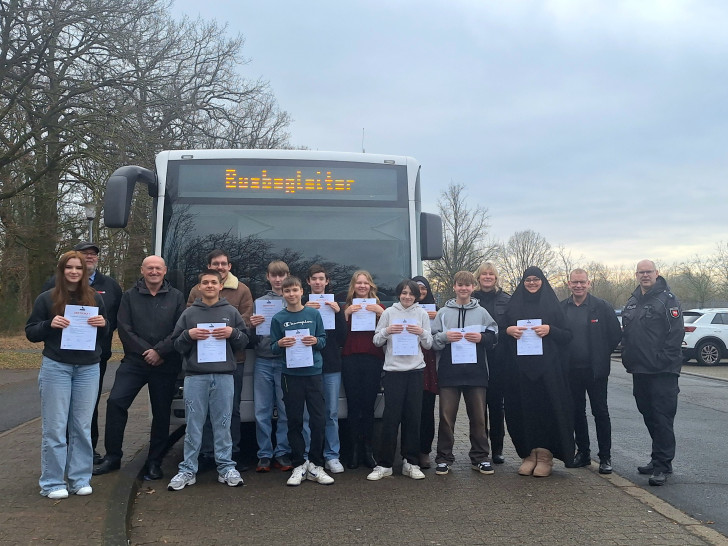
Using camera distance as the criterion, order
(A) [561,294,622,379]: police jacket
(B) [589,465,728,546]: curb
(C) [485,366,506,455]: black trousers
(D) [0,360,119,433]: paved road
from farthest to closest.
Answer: (D) [0,360,119,433]: paved road < (C) [485,366,506,455]: black trousers < (A) [561,294,622,379]: police jacket < (B) [589,465,728,546]: curb

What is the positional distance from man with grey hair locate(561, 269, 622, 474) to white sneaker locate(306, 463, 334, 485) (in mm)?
2418

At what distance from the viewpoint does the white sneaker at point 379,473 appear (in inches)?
256

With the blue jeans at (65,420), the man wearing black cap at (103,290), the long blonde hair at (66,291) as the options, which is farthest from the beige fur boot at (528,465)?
the long blonde hair at (66,291)

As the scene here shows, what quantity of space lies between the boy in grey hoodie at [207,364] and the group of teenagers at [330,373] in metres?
0.01

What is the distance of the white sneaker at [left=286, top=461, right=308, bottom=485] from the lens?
20.7 feet

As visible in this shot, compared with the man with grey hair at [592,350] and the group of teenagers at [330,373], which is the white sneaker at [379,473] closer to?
the group of teenagers at [330,373]

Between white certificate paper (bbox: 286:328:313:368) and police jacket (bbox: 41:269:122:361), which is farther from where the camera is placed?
police jacket (bbox: 41:269:122:361)

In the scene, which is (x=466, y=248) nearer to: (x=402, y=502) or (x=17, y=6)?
(x=17, y=6)

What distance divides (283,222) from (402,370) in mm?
1942

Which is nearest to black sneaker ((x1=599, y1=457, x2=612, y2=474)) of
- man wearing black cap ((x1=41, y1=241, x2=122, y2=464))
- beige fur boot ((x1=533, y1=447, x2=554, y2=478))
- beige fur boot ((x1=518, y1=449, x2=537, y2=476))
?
beige fur boot ((x1=533, y1=447, x2=554, y2=478))

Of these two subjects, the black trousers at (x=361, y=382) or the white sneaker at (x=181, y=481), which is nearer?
the white sneaker at (x=181, y=481)

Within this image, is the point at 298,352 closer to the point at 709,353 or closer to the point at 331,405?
the point at 331,405

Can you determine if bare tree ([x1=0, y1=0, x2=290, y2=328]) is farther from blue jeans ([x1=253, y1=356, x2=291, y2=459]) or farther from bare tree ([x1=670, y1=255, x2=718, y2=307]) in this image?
bare tree ([x1=670, y1=255, x2=718, y2=307])

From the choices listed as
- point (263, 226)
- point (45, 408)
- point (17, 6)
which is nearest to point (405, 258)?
point (263, 226)
